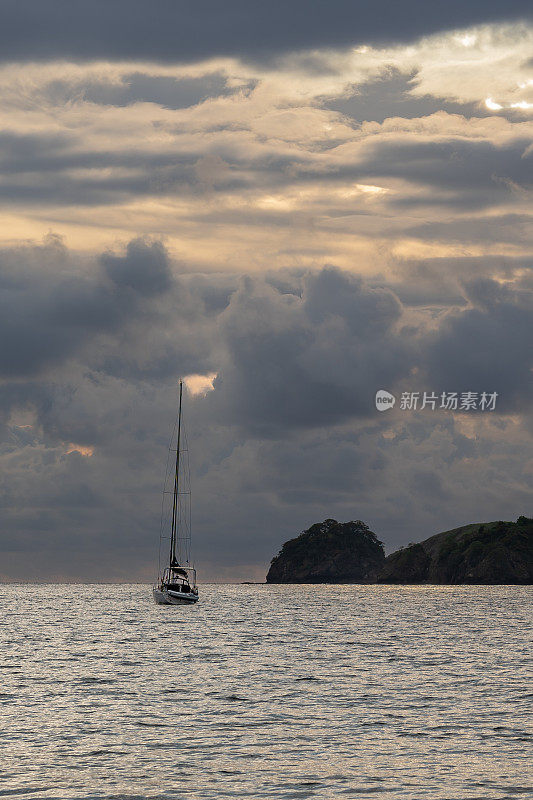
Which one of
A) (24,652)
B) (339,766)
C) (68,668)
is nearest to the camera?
(339,766)

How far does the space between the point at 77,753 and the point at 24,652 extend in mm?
52947

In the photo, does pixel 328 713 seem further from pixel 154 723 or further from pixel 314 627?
pixel 314 627

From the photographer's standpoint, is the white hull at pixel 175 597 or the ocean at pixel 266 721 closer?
the ocean at pixel 266 721

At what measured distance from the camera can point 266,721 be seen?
145ft

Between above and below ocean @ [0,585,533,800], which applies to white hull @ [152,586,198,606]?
above

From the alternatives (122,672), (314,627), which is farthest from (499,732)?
(314,627)

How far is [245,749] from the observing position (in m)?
37.1

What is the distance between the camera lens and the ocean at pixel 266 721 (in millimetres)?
31297

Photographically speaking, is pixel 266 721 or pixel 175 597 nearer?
pixel 266 721

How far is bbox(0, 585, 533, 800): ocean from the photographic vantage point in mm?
31297

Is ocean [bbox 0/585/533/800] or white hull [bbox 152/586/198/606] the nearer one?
ocean [bbox 0/585/533/800]

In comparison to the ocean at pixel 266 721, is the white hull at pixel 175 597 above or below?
above

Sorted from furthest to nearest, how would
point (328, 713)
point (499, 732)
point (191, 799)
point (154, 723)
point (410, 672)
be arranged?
point (410, 672)
point (328, 713)
point (154, 723)
point (499, 732)
point (191, 799)

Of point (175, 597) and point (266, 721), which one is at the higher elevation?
point (175, 597)
